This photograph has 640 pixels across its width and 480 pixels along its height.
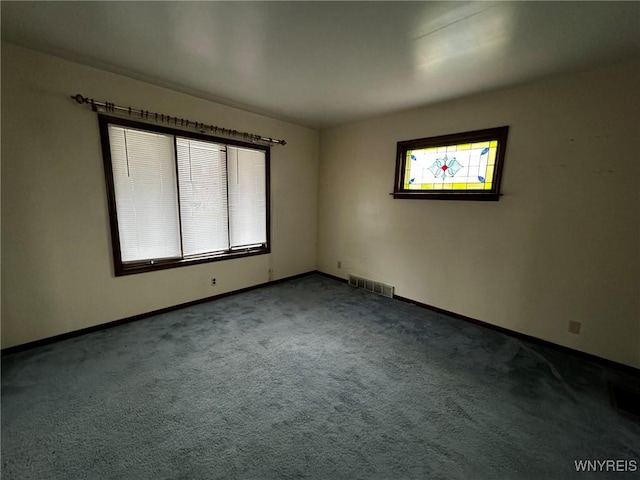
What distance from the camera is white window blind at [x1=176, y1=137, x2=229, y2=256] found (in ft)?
9.92

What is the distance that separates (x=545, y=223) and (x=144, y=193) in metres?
4.04

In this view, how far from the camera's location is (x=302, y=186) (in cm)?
430

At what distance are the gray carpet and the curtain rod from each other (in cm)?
217

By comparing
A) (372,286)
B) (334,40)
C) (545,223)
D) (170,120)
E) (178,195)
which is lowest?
(372,286)

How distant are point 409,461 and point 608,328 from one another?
2203mm

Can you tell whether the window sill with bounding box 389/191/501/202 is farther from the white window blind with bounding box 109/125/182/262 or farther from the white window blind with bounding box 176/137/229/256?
the white window blind with bounding box 109/125/182/262

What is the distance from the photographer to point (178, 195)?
2969mm

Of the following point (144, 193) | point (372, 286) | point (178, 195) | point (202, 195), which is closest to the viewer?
point (144, 193)

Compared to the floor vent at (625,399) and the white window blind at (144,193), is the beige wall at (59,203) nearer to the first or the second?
the white window blind at (144,193)

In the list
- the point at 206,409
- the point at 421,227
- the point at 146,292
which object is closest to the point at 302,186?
the point at 421,227

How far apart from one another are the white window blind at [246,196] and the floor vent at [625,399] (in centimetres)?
384

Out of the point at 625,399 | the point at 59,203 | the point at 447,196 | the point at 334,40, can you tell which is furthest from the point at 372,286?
the point at 59,203

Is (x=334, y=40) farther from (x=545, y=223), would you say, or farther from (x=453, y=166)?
(x=545, y=223)

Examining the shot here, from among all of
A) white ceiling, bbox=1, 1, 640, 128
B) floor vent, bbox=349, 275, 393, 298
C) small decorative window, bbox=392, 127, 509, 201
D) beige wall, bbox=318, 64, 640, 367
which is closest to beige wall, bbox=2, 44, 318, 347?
white ceiling, bbox=1, 1, 640, 128
